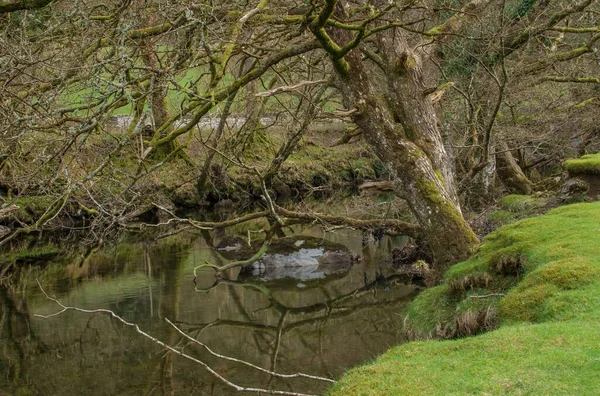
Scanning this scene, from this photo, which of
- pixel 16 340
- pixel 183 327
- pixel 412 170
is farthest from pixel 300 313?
pixel 16 340

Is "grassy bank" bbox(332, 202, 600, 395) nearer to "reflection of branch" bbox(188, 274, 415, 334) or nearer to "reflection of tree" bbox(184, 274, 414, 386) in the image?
"reflection of tree" bbox(184, 274, 414, 386)

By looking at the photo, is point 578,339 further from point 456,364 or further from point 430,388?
point 430,388

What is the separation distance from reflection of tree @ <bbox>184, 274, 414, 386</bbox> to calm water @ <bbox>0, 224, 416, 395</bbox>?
0.02 m

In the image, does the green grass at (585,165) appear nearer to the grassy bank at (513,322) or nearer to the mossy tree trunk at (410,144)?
the grassy bank at (513,322)

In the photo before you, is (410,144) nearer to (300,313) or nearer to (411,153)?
(411,153)

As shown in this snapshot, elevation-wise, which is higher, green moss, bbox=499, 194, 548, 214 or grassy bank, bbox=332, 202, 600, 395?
green moss, bbox=499, 194, 548, 214

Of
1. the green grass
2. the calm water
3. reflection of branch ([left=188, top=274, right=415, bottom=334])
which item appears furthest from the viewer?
the green grass

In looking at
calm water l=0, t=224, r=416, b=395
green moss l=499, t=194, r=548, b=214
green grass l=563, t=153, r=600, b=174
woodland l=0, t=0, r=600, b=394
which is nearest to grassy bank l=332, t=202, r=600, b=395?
woodland l=0, t=0, r=600, b=394

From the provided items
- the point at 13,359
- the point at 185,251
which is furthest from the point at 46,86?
the point at 185,251

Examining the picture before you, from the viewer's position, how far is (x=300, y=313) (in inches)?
526

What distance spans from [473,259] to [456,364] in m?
5.06

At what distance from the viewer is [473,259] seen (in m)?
10.5

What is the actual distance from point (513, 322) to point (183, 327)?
22.8 feet

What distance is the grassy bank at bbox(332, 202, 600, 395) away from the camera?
5.08m
